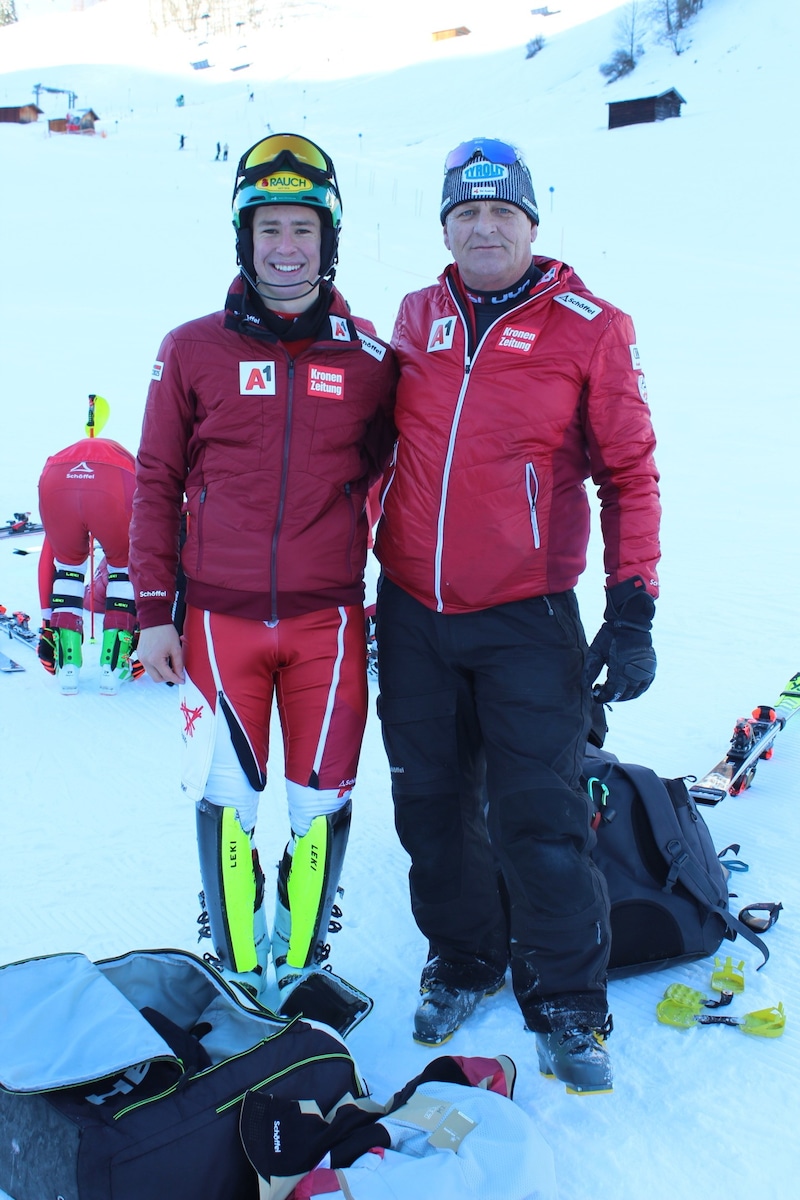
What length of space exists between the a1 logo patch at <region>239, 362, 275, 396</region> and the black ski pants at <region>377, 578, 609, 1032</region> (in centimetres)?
62

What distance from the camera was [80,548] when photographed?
448 cm

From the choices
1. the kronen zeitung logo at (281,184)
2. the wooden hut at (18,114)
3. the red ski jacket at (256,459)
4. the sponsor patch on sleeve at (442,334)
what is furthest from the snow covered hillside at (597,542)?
the wooden hut at (18,114)

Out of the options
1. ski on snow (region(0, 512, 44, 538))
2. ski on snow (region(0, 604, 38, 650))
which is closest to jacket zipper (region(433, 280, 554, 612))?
ski on snow (region(0, 604, 38, 650))

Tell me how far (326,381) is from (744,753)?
2.25 meters

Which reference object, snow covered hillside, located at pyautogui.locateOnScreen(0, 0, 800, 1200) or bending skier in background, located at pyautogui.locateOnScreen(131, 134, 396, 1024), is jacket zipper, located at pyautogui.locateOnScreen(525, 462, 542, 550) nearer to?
bending skier in background, located at pyautogui.locateOnScreen(131, 134, 396, 1024)

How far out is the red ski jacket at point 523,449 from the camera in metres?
2.20

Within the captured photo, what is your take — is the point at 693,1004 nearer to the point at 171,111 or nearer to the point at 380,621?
the point at 380,621

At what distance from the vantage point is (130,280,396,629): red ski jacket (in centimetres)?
228

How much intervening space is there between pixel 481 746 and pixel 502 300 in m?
1.16

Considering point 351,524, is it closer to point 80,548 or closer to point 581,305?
point 581,305

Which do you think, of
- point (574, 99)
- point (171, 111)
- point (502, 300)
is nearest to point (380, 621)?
point (502, 300)

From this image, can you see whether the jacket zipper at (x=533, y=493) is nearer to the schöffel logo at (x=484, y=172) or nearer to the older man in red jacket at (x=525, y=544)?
the older man in red jacket at (x=525, y=544)

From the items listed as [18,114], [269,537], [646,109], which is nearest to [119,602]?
[269,537]

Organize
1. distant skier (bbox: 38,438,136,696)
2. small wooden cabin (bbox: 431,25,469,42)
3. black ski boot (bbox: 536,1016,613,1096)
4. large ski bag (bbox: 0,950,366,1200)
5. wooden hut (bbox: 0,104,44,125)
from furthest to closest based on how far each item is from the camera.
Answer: small wooden cabin (bbox: 431,25,469,42) < wooden hut (bbox: 0,104,44,125) < distant skier (bbox: 38,438,136,696) < black ski boot (bbox: 536,1016,613,1096) < large ski bag (bbox: 0,950,366,1200)
